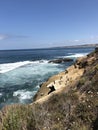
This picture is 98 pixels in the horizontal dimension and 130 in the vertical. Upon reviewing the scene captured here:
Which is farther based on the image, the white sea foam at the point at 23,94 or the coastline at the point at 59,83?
the white sea foam at the point at 23,94

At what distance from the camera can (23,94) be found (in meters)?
20.7

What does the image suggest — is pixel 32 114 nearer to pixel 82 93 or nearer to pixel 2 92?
pixel 82 93

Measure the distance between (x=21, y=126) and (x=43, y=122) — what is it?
606 mm

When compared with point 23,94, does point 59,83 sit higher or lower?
higher

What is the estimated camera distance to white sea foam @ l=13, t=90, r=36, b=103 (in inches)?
756

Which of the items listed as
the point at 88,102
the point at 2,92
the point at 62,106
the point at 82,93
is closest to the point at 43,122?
the point at 62,106

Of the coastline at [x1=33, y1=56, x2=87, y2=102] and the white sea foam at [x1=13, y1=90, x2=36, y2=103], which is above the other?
the coastline at [x1=33, y1=56, x2=87, y2=102]

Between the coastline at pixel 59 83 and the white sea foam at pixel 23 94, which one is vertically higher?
the coastline at pixel 59 83

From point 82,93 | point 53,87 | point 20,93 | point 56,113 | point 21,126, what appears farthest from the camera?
point 20,93

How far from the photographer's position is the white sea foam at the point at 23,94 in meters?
19.2

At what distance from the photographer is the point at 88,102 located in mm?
6902

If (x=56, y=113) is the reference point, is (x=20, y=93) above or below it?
below

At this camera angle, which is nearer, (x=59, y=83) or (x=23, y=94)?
(x=59, y=83)

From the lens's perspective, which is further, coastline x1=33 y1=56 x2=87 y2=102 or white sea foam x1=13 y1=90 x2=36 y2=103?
white sea foam x1=13 y1=90 x2=36 y2=103
